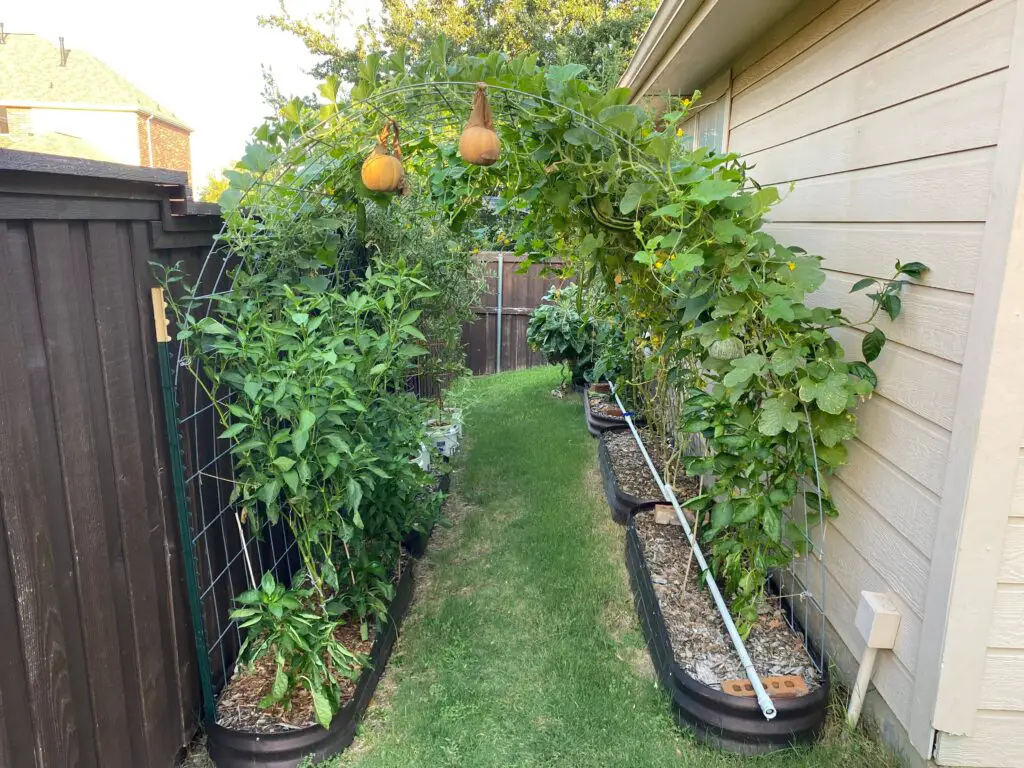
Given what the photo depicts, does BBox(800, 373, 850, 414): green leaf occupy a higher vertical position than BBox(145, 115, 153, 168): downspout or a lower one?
lower

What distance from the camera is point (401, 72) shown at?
7.24 feet

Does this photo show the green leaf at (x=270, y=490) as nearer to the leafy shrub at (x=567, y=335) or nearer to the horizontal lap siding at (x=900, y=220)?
the horizontal lap siding at (x=900, y=220)

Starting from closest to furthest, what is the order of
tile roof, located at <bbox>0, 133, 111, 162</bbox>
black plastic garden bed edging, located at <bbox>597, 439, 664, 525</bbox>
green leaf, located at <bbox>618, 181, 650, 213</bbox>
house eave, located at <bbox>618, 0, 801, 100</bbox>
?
green leaf, located at <bbox>618, 181, 650, 213</bbox> → house eave, located at <bbox>618, 0, 801, 100</bbox> → black plastic garden bed edging, located at <bbox>597, 439, 664, 525</bbox> → tile roof, located at <bbox>0, 133, 111, 162</bbox>

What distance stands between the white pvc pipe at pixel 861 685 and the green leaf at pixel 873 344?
88 centimetres

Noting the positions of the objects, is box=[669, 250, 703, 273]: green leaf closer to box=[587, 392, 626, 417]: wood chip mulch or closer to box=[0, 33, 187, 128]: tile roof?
box=[587, 392, 626, 417]: wood chip mulch

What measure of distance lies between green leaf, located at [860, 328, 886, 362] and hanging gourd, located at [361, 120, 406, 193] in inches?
63.3

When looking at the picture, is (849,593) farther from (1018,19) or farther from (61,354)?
(61,354)

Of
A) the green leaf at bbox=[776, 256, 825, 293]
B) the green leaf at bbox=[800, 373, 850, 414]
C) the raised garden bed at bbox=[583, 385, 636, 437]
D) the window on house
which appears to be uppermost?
the window on house

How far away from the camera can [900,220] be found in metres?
1.97

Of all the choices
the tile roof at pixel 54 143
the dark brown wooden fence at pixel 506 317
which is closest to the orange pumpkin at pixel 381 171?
the dark brown wooden fence at pixel 506 317

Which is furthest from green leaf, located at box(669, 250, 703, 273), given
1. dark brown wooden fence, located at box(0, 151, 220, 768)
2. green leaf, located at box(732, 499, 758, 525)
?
dark brown wooden fence, located at box(0, 151, 220, 768)

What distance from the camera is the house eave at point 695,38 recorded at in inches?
109

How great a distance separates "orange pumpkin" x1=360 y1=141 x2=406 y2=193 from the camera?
2.23 m

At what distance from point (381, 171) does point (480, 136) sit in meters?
0.43
